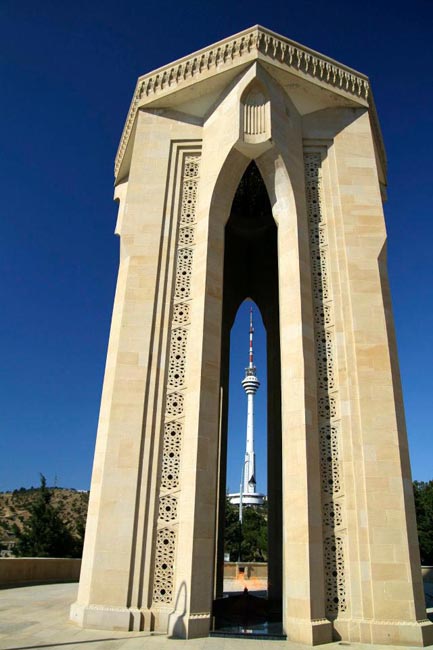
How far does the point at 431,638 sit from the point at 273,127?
32.3ft

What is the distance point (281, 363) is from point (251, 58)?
669 cm

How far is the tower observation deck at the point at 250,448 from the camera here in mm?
63344

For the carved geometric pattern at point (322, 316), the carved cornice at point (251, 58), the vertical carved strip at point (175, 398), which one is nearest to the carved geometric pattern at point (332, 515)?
the vertical carved strip at point (175, 398)

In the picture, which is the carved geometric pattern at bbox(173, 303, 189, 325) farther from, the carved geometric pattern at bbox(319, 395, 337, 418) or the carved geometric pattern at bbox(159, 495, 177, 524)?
the carved geometric pattern at bbox(159, 495, 177, 524)

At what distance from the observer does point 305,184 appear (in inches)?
442

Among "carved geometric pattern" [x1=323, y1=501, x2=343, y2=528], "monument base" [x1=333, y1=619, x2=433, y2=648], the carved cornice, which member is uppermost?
the carved cornice

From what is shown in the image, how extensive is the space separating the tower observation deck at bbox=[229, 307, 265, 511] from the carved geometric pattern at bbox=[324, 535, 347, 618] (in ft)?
176

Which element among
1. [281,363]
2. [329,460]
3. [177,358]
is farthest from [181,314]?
[329,460]

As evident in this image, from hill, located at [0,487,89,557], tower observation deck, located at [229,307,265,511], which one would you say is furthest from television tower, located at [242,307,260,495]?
hill, located at [0,487,89,557]

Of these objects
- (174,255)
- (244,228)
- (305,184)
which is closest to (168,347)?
(174,255)

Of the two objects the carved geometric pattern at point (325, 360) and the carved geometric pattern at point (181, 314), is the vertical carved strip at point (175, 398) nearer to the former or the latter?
the carved geometric pattern at point (181, 314)

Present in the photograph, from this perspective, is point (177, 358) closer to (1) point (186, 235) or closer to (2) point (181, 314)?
(2) point (181, 314)

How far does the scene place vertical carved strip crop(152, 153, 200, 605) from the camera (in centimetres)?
809

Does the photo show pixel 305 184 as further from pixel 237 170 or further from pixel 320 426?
pixel 320 426
